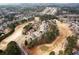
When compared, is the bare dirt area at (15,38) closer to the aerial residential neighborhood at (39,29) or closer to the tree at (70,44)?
the aerial residential neighborhood at (39,29)

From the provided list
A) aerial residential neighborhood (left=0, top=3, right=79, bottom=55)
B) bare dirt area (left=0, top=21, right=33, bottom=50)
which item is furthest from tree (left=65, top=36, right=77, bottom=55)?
bare dirt area (left=0, top=21, right=33, bottom=50)

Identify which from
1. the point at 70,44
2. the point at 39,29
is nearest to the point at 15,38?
the point at 39,29

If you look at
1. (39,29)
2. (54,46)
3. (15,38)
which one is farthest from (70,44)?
(15,38)

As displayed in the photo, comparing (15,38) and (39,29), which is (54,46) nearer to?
(39,29)

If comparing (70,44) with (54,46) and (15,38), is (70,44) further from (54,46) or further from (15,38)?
(15,38)

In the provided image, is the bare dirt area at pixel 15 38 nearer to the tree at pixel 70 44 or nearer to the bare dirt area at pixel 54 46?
the bare dirt area at pixel 54 46

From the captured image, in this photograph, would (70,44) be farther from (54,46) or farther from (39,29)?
(39,29)

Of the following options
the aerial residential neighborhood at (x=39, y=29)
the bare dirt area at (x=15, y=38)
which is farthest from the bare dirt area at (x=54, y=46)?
the bare dirt area at (x=15, y=38)

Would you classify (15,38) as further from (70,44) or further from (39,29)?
(70,44)

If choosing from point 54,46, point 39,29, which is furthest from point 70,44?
point 39,29

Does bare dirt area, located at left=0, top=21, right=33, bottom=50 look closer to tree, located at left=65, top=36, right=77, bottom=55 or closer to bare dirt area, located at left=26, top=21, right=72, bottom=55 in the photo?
bare dirt area, located at left=26, top=21, right=72, bottom=55

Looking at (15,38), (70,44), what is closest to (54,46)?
(70,44)

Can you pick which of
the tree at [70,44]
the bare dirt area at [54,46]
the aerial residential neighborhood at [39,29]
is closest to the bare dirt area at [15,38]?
the aerial residential neighborhood at [39,29]
